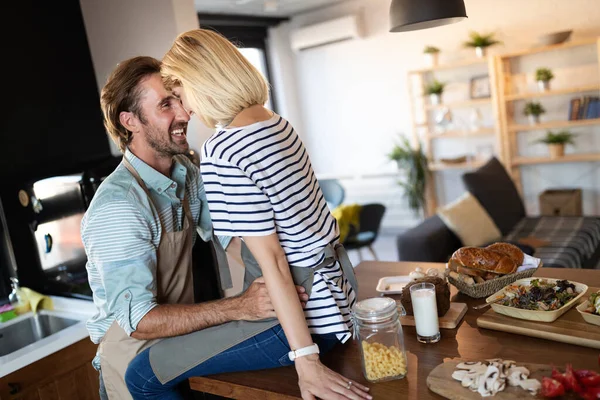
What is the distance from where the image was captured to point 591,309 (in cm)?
143

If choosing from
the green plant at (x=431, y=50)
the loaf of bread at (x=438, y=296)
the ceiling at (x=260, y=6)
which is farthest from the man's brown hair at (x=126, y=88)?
the green plant at (x=431, y=50)

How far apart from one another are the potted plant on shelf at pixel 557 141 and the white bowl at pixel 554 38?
86cm

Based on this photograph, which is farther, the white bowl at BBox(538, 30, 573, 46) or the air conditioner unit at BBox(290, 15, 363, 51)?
the air conditioner unit at BBox(290, 15, 363, 51)

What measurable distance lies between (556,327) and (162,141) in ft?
3.97

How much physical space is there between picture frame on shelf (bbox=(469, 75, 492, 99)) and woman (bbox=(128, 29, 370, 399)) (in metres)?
4.96

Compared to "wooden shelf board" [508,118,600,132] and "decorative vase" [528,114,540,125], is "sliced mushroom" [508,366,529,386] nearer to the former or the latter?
"wooden shelf board" [508,118,600,132]

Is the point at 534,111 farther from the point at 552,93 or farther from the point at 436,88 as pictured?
the point at 436,88

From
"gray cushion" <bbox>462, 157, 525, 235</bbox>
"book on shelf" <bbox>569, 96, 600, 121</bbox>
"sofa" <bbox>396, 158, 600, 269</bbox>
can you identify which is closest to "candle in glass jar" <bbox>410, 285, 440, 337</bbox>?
"sofa" <bbox>396, 158, 600, 269</bbox>

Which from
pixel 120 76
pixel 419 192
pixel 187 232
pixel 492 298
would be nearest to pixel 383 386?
pixel 492 298

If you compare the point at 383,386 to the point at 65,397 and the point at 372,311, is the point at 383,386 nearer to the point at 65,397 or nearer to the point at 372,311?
the point at 372,311

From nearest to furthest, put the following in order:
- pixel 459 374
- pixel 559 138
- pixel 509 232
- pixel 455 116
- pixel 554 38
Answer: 1. pixel 459 374
2. pixel 509 232
3. pixel 554 38
4. pixel 559 138
5. pixel 455 116

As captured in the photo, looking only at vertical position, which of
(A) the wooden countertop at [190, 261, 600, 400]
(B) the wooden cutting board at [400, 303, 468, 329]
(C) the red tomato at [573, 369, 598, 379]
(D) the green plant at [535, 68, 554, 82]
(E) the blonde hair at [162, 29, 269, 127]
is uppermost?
(E) the blonde hair at [162, 29, 269, 127]

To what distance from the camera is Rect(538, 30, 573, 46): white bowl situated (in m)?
5.22

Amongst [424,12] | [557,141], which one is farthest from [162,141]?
[557,141]
